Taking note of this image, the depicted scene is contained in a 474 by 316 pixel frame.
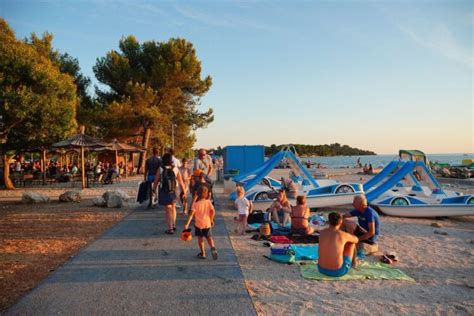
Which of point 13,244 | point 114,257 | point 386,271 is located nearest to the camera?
point 386,271

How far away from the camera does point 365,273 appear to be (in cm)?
499

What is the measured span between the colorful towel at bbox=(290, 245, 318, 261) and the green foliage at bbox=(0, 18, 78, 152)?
14.2 meters

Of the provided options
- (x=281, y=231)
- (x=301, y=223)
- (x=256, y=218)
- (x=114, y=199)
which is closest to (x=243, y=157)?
(x=114, y=199)

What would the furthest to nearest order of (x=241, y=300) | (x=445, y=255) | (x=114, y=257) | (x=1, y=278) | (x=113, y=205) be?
(x=113, y=205) < (x=445, y=255) < (x=114, y=257) < (x=1, y=278) < (x=241, y=300)

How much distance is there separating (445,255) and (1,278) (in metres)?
6.89

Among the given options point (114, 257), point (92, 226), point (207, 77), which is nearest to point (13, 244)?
point (92, 226)

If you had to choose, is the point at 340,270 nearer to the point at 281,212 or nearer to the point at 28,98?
the point at 281,212

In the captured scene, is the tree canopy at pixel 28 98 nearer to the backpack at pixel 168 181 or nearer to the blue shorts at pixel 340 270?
the backpack at pixel 168 181

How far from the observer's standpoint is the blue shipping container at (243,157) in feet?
63.9

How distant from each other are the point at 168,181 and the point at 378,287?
4.29 meters

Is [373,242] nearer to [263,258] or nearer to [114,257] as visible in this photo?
[263,258]

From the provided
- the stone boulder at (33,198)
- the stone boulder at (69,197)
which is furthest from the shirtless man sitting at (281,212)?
the stone boulder at (33,198)

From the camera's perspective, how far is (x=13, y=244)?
6.61 meters

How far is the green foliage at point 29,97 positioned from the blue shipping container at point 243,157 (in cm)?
828
